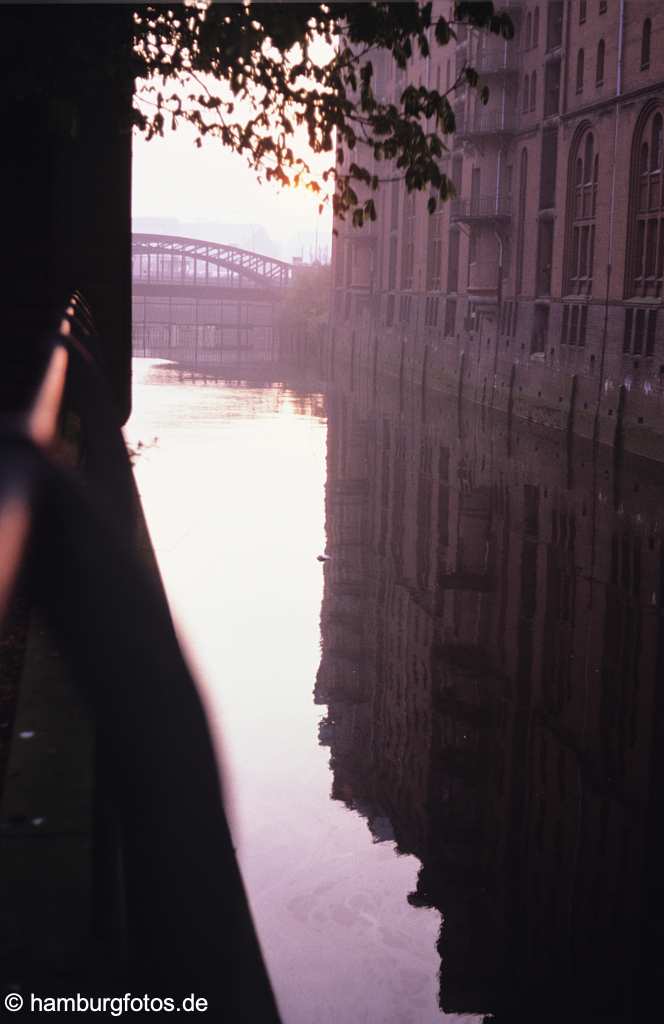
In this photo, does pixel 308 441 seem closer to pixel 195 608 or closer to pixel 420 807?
pixel 195 608

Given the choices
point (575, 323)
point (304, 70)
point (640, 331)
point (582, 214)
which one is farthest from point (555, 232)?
point (304, 70)

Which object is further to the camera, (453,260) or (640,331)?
(453,260)

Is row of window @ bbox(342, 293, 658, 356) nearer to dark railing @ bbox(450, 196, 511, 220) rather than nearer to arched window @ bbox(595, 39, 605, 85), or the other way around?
dark railing @ bbox(450, 196, 511, 220)

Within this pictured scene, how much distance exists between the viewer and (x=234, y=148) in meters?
7.71

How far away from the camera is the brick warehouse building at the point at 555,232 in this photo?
107ft

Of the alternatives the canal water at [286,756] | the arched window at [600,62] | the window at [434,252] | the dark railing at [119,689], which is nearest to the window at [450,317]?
the window at [434,252]

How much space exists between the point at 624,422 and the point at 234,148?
26240 mm

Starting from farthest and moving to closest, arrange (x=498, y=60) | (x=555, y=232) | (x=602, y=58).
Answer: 1. (x=498, y=60)
2. (x=555, y=232)
3. (x=602, y=58)

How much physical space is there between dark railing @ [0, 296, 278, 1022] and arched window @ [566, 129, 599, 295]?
36.7m

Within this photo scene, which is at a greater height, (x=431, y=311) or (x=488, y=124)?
(x=488, y=124)

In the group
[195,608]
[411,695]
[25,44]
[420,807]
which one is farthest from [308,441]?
[25,44]

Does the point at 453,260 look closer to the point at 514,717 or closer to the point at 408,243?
the point at 408,243

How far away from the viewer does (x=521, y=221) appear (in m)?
44.5

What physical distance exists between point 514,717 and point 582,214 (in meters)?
27.1
